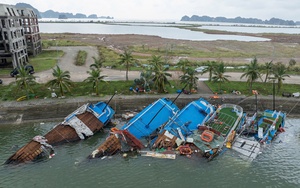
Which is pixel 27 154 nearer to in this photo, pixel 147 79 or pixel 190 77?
pixel 147 79

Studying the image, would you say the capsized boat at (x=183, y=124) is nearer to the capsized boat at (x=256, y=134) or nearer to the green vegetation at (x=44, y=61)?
the capsized boat at (x=256, y=134)

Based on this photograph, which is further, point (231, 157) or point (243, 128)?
point (243, 128)

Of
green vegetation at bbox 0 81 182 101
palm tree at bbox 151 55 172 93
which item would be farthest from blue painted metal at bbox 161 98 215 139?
green vegetation at bbox 0 81 182 101

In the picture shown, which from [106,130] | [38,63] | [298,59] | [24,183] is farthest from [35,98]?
[298,59]

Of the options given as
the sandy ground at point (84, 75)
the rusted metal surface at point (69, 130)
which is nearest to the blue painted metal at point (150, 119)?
the rusted metal surface at point (69, 130)

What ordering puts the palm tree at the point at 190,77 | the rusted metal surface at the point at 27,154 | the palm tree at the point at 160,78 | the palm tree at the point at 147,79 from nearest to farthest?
the rusted metal surface at the point at 27,154
the palm tree at the point at 190,77
the palm tree at the point at 160,78
the palm tree at the point at 147,79

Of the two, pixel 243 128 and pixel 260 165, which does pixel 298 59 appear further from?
pixel 260 165
